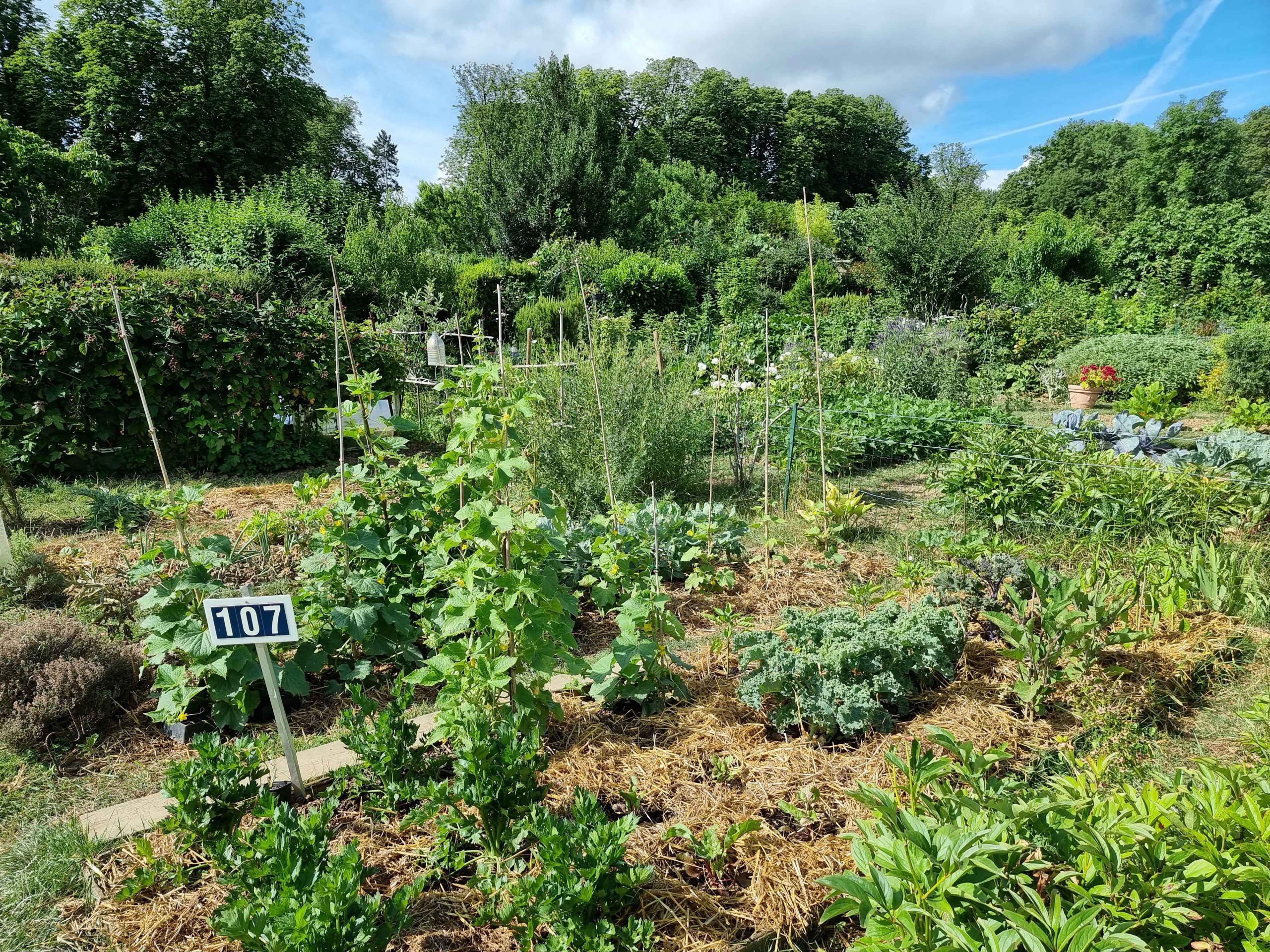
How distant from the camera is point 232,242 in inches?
526

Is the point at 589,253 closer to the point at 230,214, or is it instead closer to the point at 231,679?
the point at 230,214

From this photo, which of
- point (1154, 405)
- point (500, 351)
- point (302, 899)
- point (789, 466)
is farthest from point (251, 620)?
point (1154, 405)

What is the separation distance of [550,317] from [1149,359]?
9.64m

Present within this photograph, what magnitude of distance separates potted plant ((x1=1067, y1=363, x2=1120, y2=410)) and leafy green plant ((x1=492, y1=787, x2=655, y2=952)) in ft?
34.7

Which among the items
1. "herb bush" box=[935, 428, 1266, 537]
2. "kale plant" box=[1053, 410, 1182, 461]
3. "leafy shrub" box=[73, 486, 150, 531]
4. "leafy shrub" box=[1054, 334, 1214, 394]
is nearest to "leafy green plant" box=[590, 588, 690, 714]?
"herb bush" box=[935, 428, 1266, 537]

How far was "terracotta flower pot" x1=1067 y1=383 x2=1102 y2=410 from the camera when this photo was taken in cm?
1011

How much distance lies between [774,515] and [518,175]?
1770cm

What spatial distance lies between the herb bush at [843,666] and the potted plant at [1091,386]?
8984 mm

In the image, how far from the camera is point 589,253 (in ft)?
56.5

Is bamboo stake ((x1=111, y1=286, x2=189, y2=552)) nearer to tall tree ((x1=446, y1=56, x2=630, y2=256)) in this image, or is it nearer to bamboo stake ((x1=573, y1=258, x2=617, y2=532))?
bamboo stake ((x1=573, y1=258, x2=617, y2=532))

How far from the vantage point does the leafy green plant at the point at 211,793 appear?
71.4 inches

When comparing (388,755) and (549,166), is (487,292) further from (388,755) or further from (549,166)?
(388,755)

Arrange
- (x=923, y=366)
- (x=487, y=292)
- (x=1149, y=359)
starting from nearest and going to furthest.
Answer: (x=923, y=366), (x=1149, y=359), (x=487, y=292)

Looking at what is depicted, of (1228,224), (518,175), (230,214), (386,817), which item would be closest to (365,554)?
(386,817)
